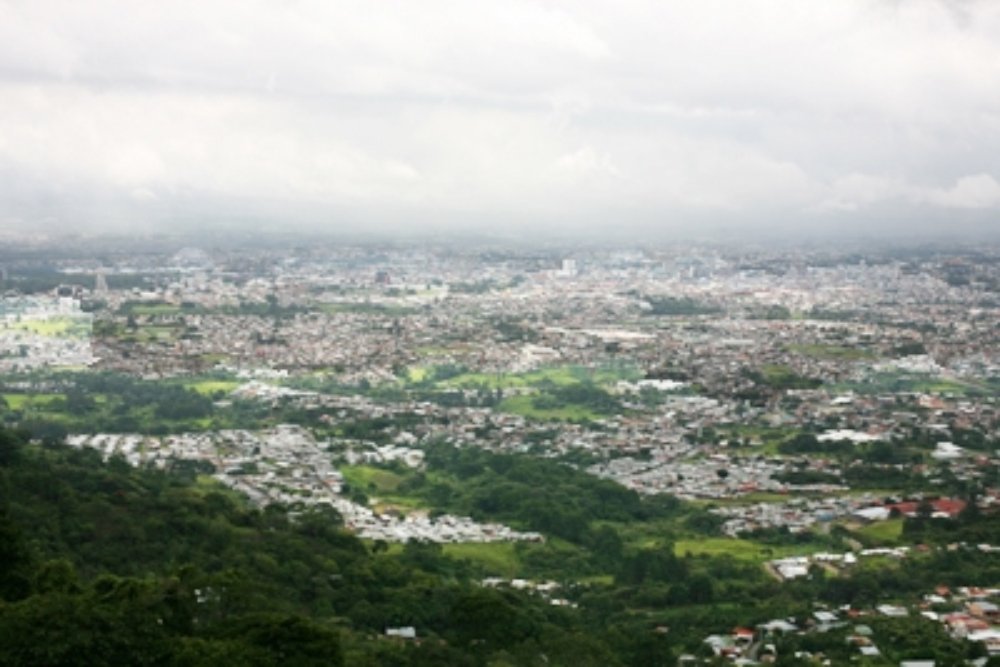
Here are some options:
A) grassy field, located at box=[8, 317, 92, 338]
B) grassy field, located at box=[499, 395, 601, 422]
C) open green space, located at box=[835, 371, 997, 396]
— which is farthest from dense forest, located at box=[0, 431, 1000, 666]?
grassy field, located at box=[8, 317, 92, 338]

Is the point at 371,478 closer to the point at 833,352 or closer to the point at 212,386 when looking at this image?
the point at 212,386

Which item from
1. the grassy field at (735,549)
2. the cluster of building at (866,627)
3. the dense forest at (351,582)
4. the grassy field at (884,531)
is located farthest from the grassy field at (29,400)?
the cluster of building at (866,627)

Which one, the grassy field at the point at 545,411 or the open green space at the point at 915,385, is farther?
the open green space at the point at 915,385

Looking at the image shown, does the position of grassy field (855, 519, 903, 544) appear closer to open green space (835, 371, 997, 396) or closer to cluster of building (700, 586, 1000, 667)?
cluster of building (700, 586, 1000, 667)

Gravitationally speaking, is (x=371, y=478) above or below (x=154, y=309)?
below

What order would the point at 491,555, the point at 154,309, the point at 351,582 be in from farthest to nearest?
the point at 154,309 → the point at 491,555 → the point at 351,582

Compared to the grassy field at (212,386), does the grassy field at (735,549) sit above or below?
below

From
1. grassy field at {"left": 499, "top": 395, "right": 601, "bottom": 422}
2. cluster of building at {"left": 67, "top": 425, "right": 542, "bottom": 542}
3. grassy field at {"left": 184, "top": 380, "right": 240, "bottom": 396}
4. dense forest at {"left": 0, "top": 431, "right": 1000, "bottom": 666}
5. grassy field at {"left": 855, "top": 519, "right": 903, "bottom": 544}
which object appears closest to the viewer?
dense forest at {"left": 0, "top": 431, "right": 1000, "bottom": 666}

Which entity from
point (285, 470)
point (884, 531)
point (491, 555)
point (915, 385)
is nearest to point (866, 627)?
point (884, 531)

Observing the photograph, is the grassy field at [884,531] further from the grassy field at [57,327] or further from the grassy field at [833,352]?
the grassy field at [57,327]

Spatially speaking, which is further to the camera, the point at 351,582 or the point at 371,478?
the point at 371,478

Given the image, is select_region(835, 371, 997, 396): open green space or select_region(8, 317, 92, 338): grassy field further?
select_region(8, 317, 92, 338): grassy field
